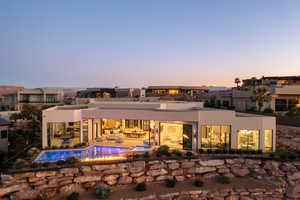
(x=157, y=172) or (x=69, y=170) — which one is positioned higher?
(x=69, y=170)

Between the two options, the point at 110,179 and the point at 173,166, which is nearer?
the point at 110,179

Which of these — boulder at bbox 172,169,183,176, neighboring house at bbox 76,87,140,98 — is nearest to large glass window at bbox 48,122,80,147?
boulder at bbox 172,169,183,176

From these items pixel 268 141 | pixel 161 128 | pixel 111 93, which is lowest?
pixel 268 141

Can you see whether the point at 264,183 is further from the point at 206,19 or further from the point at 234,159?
the point at 206,19

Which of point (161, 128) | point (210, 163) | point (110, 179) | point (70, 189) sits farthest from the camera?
point (161, 128)

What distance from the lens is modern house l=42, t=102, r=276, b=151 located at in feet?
51.3

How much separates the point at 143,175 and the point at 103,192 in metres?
3.34

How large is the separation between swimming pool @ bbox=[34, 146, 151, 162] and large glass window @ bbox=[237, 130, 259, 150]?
866cm

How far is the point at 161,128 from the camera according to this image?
57.1ft

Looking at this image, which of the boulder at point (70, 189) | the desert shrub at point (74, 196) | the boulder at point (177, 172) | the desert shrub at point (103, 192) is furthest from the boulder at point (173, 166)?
the desert shrub at point (74, 196)

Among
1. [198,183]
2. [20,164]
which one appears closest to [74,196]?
[20,164]

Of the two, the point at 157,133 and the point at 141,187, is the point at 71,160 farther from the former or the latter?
the point at 157,133

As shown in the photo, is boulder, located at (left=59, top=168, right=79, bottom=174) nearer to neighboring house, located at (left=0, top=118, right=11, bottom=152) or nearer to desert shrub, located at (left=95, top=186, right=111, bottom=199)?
desert shrub, located at (left=95, top=186, right=111, bottom=199)

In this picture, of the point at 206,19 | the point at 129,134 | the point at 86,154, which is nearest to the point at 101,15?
the point at 206,19
